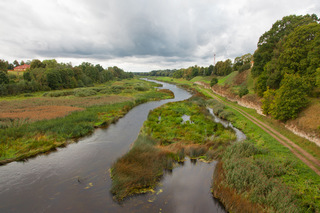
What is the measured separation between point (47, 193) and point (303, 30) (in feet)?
136

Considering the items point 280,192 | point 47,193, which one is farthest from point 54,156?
point 280,192

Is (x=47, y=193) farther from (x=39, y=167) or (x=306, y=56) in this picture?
Result: (x=306, y=56)

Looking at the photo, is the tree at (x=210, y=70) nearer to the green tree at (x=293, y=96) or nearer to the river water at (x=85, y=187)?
the green tree at (x=293, y=96)

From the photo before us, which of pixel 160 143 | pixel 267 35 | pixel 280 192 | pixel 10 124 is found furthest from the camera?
pixel 267 35

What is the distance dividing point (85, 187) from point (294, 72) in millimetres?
35808

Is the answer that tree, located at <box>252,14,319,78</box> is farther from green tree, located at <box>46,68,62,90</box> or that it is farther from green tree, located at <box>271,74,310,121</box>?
green tree, located at <box>46,68,62,90</box>

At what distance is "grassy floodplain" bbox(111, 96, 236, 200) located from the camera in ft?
42.7

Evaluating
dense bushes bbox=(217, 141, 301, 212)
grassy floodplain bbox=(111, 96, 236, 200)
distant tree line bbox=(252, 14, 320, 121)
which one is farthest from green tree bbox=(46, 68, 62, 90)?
distant tree line bbox=(252, 14, 320, 121)

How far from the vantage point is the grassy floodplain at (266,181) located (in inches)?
396

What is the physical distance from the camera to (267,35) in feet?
129

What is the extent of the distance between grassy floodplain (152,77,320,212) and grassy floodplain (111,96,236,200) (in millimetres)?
3230

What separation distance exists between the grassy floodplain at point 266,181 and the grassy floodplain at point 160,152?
10.6 feet

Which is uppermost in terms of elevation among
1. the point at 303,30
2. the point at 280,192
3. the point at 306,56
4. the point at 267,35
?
the point at 267,35

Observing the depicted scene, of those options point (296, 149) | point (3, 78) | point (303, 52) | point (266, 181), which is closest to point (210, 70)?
point (303, 52)
